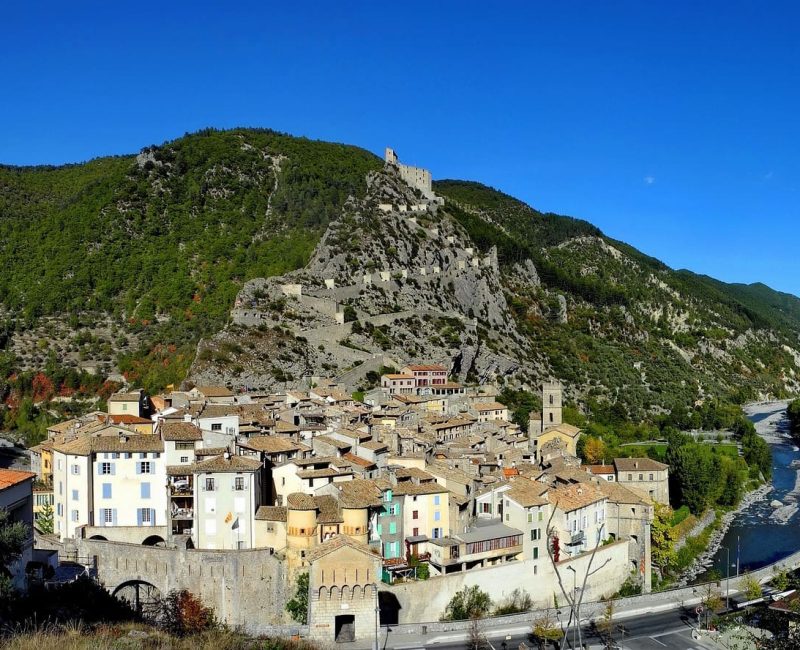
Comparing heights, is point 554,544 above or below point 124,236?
below

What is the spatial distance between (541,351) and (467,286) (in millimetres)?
11244

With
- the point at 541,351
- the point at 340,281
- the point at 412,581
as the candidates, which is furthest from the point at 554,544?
the point at 541,351

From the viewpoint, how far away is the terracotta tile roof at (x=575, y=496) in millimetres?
31814

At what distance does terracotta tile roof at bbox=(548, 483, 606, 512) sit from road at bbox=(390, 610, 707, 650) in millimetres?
4766

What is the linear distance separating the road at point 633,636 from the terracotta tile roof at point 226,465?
24.1 feet

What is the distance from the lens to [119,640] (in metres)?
16.2

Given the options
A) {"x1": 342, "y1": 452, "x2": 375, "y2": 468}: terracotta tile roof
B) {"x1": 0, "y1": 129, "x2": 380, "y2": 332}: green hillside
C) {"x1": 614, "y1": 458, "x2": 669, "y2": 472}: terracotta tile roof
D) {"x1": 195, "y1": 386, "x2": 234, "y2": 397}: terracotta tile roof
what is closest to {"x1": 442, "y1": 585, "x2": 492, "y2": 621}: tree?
{"x1": 342, "y1": 452, "x2": 375, "y2": 468}: terracotta tile roof

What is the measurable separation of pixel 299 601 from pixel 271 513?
10.0 ft

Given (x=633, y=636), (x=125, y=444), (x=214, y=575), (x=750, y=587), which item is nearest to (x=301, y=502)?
(x=214, y=575)

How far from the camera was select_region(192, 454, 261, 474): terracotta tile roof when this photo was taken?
2738 cm

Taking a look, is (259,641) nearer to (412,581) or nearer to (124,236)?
(412,581)

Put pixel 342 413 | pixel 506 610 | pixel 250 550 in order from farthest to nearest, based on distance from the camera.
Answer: pixel 342 413 → pixel 506 610 → pixel 250 550

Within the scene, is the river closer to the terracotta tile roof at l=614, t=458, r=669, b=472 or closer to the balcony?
the terracotta tile roof at l=614, t=458, r=669, b=472

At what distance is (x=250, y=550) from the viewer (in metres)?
26.1
